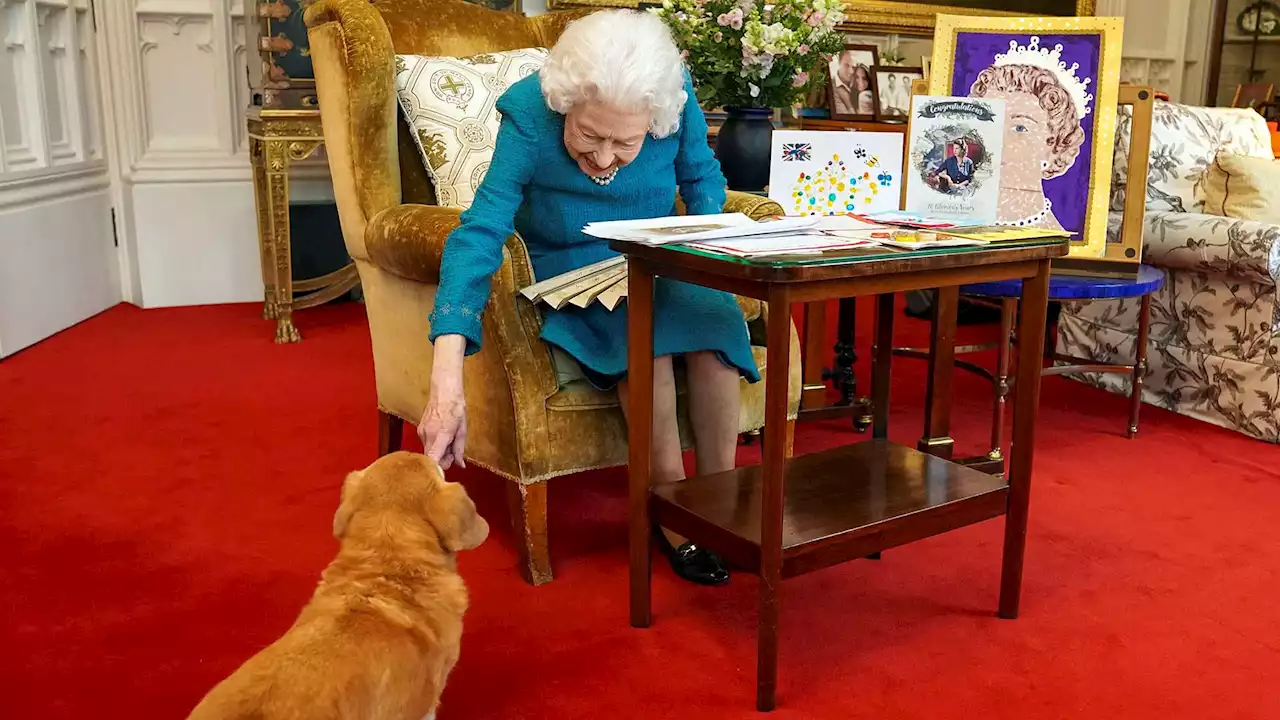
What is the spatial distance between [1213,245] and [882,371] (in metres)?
1.44

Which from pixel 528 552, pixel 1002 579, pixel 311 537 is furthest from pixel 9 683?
pixel 1002 579

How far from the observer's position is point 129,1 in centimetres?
431

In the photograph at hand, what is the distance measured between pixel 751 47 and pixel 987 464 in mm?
1161

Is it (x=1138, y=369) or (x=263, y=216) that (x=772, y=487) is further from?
(x=263, y=216)

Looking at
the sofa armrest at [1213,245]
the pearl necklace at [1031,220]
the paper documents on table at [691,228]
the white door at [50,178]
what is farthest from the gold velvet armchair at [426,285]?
the white door at [50,178]

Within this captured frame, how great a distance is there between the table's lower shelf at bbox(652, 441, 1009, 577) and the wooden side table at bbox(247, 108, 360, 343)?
96.7 inches

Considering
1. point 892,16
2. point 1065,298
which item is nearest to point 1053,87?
point 1065,298

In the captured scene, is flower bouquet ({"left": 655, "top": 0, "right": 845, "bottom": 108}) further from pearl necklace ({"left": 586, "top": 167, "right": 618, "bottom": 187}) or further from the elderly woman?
pearl necklace ({"left": 586, "top": 167, "right": 618, "bottom": 187})

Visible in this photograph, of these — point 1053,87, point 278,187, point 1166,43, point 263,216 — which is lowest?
point 263,216

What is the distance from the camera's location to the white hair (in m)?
1.83

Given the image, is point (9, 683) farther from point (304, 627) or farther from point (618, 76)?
point (618, 76)

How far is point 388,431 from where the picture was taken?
251 cm

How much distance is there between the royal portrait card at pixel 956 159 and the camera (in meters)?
2.09

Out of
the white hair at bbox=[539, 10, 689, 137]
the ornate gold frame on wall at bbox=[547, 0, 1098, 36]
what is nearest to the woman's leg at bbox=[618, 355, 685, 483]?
the white hair at bbox=[539, 10, 689, 137]
